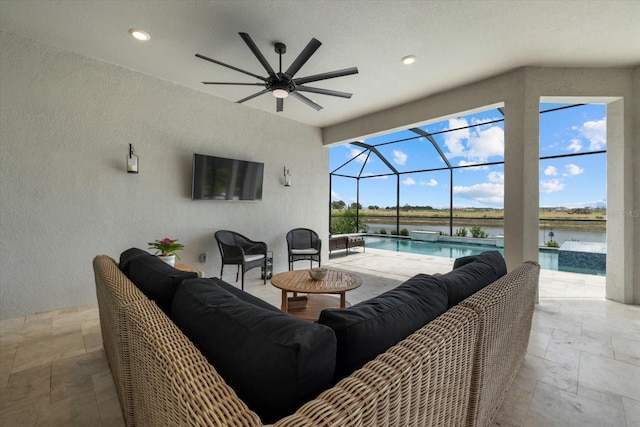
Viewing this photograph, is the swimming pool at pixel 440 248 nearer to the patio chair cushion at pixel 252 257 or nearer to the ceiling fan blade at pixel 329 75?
the patio chair cushion at pixel 252 257

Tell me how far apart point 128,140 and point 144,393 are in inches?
137

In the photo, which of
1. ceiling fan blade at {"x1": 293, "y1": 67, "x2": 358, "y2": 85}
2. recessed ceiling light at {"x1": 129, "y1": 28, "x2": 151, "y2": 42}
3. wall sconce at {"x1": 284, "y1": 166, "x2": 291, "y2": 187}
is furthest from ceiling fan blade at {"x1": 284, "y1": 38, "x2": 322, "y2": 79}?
wall sconce at {"x1": 284, "y1": 166, "x2": 291, "y2": 187}

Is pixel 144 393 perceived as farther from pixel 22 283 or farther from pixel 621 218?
pixel 621 218

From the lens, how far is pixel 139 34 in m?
2.75

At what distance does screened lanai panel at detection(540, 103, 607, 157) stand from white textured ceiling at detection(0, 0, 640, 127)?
3.43 metres

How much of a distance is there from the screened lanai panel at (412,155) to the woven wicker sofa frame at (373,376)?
717cm

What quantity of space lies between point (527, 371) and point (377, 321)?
188cm

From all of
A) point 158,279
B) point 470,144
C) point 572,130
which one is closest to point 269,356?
point 158,279

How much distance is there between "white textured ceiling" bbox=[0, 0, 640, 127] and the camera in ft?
→ 7.78

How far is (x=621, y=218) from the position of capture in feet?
11.2

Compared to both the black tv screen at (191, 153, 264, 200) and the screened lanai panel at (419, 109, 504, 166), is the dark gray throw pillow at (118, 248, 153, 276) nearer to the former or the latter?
the black tv screen at (191, 153, 264, 200)

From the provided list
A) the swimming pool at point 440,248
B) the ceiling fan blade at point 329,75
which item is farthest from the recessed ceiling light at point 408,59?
the swimming pool at point 440,248

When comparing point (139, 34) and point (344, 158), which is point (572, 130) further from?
point (139, 34)

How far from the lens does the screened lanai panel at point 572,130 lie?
6.05m
